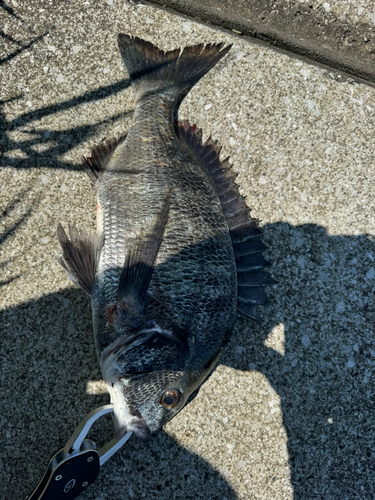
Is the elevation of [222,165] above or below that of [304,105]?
below

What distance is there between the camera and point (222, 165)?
83.6 inches

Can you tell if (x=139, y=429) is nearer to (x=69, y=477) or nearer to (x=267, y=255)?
(x=69, y=477)

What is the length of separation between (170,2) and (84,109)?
3.06 ft

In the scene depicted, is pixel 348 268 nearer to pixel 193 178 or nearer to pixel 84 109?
pixel 193 178

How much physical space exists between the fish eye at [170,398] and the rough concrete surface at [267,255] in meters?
0.47

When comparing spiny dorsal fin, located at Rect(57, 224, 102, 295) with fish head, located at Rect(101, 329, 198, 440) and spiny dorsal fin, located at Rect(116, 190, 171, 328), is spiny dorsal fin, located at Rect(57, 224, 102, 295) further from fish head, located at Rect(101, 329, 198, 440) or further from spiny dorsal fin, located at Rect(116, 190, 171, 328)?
fish head, located at Rect(101, 329, 198, 440)

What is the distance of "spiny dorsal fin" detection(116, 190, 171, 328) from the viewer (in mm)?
1707

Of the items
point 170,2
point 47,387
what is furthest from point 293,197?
point 47,387

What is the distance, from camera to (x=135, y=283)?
1.71 meters

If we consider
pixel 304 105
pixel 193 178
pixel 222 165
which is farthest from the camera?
pixel 304 105

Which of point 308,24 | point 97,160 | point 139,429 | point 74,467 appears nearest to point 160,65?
point 97,160

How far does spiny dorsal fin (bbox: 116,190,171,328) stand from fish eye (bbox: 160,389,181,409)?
33 centimetres

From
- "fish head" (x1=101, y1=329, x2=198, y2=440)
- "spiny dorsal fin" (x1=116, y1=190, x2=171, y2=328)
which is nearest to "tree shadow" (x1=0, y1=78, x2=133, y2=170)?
"spiny dorsal fin" (x1=116, y1=190, x2=171, y2=328)

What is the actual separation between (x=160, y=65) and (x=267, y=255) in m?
1.32
